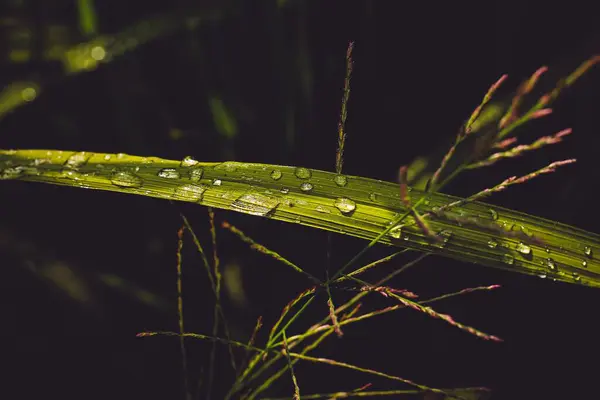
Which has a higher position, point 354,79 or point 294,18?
point 294,18

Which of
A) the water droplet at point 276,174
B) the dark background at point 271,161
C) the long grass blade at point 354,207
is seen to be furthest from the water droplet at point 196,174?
the dark background at point 271,161

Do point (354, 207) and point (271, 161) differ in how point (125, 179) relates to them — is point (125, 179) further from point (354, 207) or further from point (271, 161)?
point (271, 161)

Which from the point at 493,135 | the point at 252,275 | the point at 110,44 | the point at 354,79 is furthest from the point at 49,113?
the point at 493,135

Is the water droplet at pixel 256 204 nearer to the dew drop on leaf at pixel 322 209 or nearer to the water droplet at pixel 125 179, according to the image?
the dew drop on leaf at pixel 322 209

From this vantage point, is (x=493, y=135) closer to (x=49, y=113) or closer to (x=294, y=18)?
(x=294, y=18)

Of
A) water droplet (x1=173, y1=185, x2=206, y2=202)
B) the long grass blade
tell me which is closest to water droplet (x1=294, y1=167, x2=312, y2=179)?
the long grass blade

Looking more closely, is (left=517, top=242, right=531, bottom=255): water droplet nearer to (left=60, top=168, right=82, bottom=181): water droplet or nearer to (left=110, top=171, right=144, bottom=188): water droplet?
(left=110, top=171, right=144, bottom=188): water droplet
